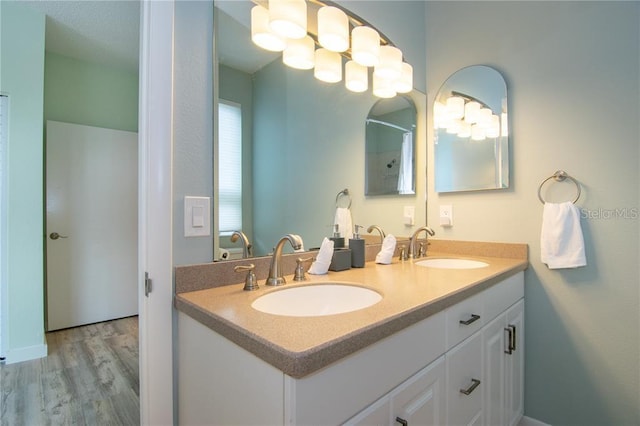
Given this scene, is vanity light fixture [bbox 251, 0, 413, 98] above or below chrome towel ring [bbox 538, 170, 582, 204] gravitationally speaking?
above

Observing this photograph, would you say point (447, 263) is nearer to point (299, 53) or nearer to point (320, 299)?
point (320, 299)

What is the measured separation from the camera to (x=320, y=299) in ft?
3.50

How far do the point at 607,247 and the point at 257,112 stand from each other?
5.26 feet

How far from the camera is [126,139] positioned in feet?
10.4

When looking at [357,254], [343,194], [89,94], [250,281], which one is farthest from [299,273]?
[89,94]

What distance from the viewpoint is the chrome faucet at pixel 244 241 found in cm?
109

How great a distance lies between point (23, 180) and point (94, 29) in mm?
1363

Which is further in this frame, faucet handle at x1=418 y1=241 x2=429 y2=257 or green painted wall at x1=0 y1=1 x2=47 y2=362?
green painted wall at x1=0 y1=1 x2=47 y2=362

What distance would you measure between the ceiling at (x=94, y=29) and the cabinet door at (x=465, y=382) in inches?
118

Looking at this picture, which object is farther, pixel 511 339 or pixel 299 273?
pixel 511 339

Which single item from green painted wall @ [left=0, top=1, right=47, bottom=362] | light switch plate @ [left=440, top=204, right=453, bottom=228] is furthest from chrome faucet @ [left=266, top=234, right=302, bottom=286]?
green painted wall @ [left=0, top=1, right=47, bottom=362]

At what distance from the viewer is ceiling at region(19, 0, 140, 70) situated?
2.29 m

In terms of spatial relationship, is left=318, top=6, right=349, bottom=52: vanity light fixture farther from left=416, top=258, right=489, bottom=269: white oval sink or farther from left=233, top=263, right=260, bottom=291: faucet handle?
left=416, top=258, right=489, bottom=269: white oval sink

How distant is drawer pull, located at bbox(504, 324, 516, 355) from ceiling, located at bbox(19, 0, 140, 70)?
315 cm
